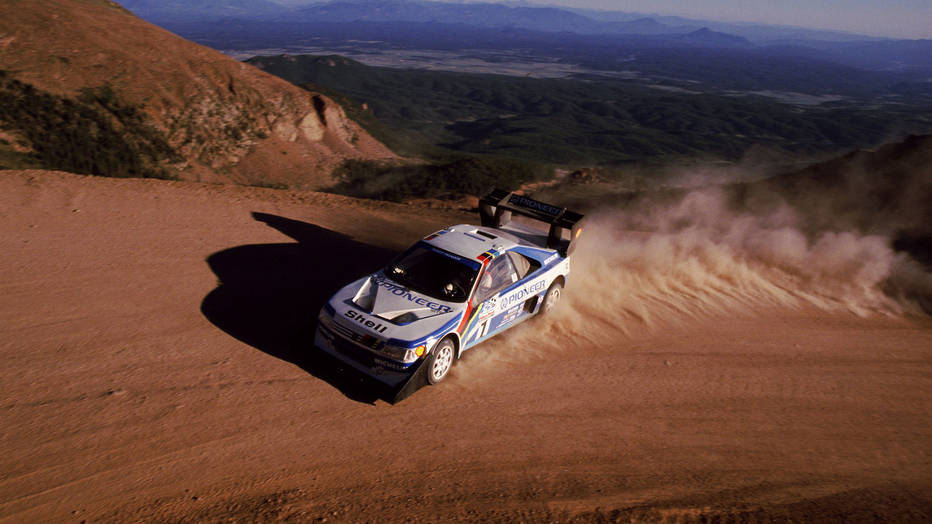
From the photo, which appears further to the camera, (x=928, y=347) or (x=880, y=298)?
(x=880, y=298)

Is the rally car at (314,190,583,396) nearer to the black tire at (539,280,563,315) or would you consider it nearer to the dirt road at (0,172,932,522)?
the black tire at (539,280,563,315)

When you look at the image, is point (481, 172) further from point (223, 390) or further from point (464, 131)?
point (464, 131)

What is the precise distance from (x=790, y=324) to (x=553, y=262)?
4.54 meters

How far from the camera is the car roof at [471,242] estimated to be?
7961 mm

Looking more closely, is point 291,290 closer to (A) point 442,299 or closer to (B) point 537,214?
(A) point 442,299

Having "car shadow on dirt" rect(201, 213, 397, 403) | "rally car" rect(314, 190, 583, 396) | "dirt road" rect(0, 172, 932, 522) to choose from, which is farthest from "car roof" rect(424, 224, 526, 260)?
"car shadow on dirt" rect(201, 213, 397, 403)

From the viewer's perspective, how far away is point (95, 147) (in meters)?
27.6

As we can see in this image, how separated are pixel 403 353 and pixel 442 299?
47.2 inches

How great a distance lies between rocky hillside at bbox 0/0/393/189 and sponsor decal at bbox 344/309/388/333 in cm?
2597

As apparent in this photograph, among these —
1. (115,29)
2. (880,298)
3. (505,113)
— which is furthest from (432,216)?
(505,113)

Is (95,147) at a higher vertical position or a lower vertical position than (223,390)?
lower

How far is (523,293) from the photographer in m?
8.34

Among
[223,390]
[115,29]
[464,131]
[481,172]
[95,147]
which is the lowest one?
[464,131]

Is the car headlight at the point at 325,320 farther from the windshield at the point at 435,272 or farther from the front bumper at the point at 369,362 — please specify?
the windshield at the point at 435,272
